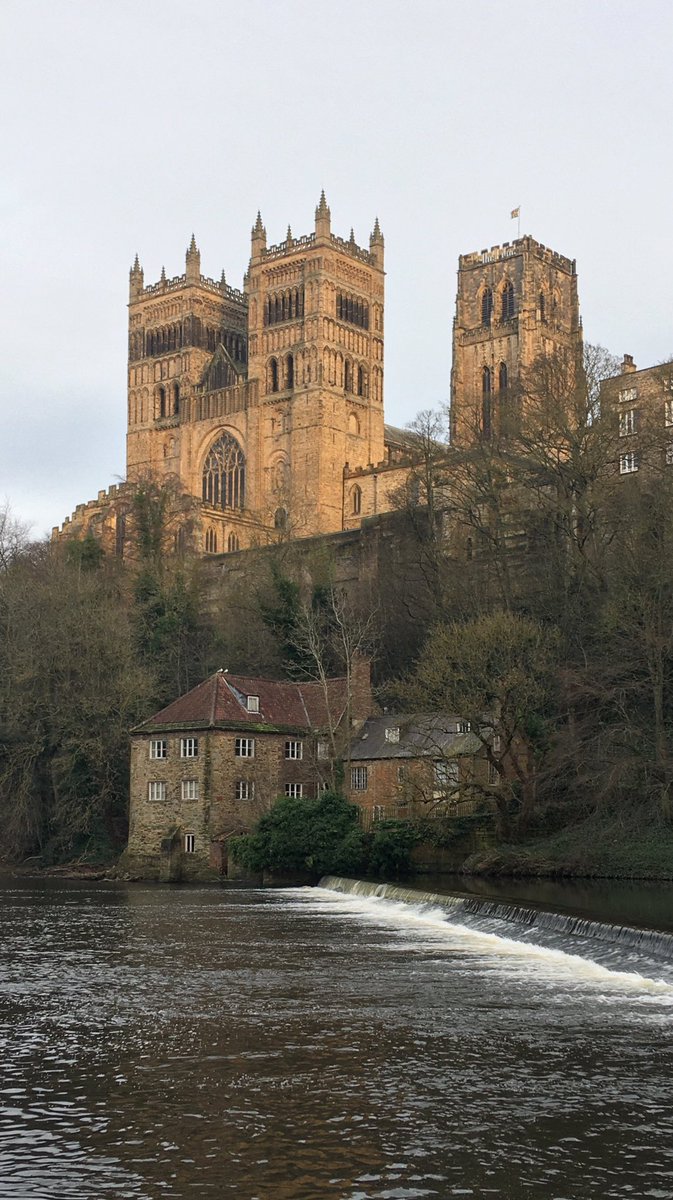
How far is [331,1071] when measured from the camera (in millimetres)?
16547

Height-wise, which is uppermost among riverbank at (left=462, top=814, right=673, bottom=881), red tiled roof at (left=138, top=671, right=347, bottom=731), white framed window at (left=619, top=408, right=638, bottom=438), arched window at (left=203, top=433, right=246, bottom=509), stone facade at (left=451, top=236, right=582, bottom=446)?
stone facade at (left=451, top=236, right=582, bottom=446)

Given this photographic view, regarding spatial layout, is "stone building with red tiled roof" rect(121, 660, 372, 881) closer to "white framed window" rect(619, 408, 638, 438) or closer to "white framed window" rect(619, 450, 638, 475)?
"white framed window" rect(619, 450, 638, 475)

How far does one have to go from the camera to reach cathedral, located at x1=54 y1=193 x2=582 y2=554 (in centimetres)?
11081

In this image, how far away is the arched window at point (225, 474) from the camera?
116 m

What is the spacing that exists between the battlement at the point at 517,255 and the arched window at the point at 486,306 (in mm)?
2554

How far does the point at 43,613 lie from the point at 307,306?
197 feet

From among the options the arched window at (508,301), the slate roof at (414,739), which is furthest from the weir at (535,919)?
the arched window at (508,301)

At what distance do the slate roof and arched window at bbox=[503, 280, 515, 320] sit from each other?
6874cm

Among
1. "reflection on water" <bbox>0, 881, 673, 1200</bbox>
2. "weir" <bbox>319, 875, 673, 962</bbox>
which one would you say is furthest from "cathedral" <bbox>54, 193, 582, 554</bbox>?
"reflection on water" <bbox>0, 881, 673, 1200</bbox>

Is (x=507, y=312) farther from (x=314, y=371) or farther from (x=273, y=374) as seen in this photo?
(x=273, y=374)

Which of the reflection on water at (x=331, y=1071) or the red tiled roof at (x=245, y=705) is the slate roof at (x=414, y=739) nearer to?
the red tiled roof at (x=245, y=705)

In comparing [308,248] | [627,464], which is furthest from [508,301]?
[627,464]

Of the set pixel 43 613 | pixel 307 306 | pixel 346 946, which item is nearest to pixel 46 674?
pixel 43 613

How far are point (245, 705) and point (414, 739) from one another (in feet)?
23.0
